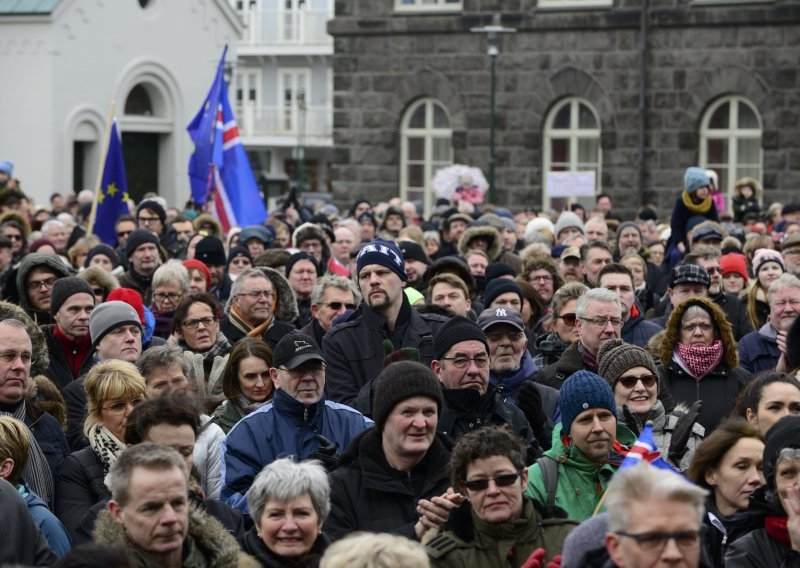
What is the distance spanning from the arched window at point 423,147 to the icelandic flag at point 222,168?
9644 mm

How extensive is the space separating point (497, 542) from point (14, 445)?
217cm

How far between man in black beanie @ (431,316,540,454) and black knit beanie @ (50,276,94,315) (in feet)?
10.0

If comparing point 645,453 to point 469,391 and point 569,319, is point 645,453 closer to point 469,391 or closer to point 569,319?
point 469,391

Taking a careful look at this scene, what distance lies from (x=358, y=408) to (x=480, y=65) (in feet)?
77.2

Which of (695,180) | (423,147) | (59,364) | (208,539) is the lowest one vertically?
(208,539)

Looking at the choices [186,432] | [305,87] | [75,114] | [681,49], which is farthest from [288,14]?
[186,432]

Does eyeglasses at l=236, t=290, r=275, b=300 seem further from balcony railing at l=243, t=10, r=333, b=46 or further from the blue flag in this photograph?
balcony railing at l=243, t=10, r=333, b=46

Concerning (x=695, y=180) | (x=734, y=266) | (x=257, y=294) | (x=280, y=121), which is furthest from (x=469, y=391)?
(x=280, y=121)

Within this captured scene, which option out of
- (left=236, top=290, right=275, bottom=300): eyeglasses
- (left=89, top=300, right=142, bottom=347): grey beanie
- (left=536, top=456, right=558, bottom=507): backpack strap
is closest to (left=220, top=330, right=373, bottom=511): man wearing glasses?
(left=536, top=456, right=558, bottom=507): backpack strap

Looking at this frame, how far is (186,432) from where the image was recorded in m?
6.76

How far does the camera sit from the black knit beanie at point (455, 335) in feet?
25.8

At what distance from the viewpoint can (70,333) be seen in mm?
9992

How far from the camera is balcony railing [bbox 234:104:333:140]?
208 ft

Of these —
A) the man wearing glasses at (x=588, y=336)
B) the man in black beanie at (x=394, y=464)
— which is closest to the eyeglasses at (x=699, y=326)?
the man wearing glasses at (x=588, y=336)
